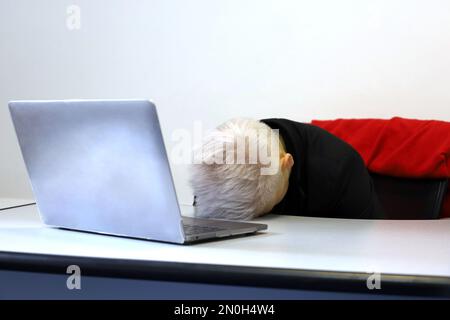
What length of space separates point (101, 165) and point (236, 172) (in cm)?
33

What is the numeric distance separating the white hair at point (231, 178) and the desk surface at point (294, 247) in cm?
8

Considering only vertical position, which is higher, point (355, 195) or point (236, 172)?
point (236, 172)

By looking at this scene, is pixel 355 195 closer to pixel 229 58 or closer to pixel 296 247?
pixel 296 247

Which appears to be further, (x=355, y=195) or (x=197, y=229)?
(x=355, y=195)

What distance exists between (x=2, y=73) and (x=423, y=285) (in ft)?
7.81

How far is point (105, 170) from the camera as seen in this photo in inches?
38.3

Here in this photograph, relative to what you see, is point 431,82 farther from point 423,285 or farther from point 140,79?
point 423,285

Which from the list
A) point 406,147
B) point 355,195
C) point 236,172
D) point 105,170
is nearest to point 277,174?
point 236,172

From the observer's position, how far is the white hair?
121 cm

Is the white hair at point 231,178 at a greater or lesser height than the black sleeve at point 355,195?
greater

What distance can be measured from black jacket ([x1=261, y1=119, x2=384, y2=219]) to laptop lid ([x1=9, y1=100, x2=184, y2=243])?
0.51 m

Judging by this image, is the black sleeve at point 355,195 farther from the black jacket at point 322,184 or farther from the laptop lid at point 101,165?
the laptop lid at point 101,165

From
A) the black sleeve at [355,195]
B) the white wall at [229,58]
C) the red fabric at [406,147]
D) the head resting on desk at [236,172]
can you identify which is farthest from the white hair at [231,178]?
the white wall at [229,58]

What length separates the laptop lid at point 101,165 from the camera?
2.92ft
